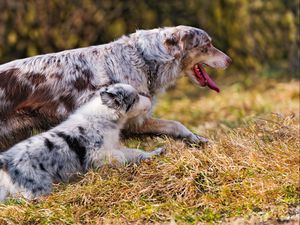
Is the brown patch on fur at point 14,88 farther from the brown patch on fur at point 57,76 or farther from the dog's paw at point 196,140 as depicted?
the dog's paw at point 196,140

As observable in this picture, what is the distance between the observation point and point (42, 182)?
18.9 feet

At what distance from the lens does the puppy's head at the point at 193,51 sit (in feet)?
22.5

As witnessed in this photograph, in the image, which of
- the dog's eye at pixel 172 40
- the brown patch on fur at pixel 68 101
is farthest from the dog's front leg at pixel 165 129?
the dog's eye at pixel 172 40

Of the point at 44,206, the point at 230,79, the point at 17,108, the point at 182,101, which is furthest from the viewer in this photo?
the point at 230,79

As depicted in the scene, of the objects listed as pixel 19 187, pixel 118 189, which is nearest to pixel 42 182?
pixel 19 187

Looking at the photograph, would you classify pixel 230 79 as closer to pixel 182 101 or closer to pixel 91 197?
pixel 182 101

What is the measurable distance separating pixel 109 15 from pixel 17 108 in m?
7.93

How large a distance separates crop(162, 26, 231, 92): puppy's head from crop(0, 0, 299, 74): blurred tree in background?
21.9 feet

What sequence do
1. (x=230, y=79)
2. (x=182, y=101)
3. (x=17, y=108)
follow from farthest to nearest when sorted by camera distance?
(x=230, y=79) → (x=182, y=101) → (x=17, y=108)

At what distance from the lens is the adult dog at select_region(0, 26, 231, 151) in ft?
21.3

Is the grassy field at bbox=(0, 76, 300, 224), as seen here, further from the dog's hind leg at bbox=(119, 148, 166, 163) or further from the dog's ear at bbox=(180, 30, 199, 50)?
the dog's ear at bbox=(180, 30, 199, 50)

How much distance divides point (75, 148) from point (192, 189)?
3.34 ft

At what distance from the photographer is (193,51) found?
6.98m

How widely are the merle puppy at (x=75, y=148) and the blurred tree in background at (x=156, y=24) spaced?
7.59 metres
